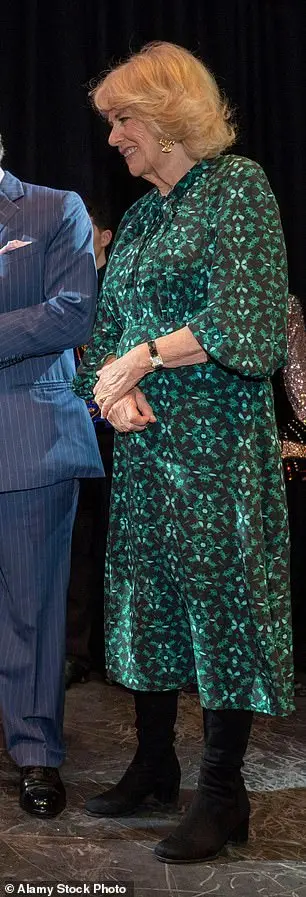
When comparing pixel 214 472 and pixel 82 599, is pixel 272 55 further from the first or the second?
pixel 214 472

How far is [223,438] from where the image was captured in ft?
6.91

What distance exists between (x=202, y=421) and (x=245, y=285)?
26 centimetres

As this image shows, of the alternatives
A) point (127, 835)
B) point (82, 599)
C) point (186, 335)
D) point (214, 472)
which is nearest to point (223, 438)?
point (214, 472)

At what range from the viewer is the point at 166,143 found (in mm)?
2199

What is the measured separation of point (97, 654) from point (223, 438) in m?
2.13

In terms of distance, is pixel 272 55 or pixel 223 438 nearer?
pixel 223 438

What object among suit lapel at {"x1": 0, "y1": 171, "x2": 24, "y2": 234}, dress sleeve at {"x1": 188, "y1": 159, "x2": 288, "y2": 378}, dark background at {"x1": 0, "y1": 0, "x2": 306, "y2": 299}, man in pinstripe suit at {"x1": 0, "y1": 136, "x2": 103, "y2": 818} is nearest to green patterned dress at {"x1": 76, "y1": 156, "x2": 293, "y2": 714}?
dress sleeve at {"x1": 188, "y1": 159, "x2": 288, "y2": 378}

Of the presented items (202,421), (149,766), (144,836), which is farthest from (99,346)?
(144,836)

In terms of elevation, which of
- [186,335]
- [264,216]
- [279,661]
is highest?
[264,216]

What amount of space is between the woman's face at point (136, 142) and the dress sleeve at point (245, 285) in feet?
0.65

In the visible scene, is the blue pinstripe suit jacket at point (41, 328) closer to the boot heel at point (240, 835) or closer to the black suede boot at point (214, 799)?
the black suede boot at point (214, 799)

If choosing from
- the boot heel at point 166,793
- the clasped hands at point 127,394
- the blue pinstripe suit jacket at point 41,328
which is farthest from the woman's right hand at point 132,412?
the boot heel at point 166,793

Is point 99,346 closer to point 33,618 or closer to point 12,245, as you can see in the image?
point 12,245

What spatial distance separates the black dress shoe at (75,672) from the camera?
373cm
